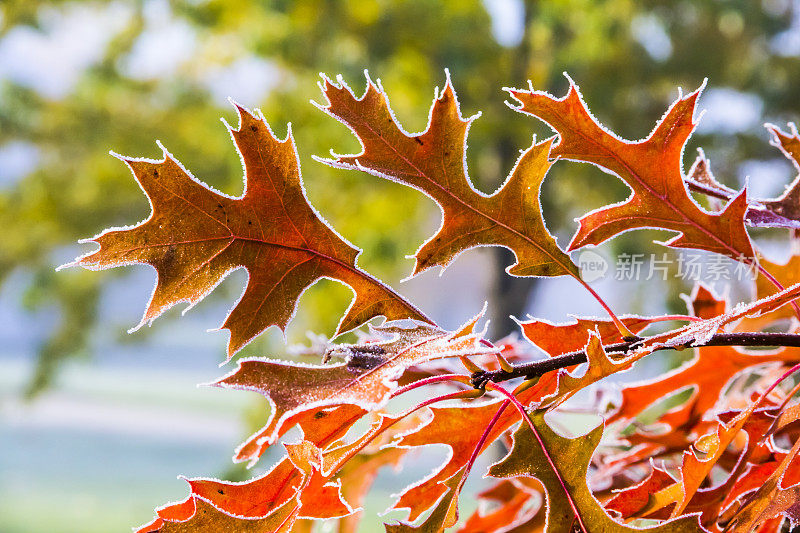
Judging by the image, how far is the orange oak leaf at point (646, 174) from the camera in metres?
0.23

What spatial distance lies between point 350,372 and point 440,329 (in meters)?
0.03

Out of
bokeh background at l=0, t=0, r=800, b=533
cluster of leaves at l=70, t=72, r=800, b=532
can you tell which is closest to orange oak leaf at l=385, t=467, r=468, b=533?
cluster of leaves at l=70, t=72, r=800, b=532

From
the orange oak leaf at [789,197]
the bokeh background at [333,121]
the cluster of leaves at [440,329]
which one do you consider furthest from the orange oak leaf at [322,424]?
the bokeh background at [333,121]

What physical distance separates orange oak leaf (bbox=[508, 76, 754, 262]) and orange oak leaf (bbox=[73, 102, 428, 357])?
2.7 inches

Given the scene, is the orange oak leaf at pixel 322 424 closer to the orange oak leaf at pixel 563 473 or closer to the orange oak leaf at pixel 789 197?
the orange oak leaf at pixel 563 473

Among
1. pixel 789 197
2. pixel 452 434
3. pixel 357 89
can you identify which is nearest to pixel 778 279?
pixel 789 197

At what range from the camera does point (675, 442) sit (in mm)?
294

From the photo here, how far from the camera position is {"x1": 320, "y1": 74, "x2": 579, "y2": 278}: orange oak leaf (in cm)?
22

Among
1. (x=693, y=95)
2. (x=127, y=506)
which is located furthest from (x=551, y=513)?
(x=127, y=506)

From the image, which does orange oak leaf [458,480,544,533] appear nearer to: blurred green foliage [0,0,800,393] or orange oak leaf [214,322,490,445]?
orange oak leaf [214,322,490,445]

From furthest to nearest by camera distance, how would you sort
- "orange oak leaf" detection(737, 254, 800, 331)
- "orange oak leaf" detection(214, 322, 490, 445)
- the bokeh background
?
1. the bokeh background
2. "orange oak leaf" detection(737, 254, 800, 331)
3. "orange oak leaf" detection(214, 322, 490, 445)

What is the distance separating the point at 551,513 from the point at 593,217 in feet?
0.30

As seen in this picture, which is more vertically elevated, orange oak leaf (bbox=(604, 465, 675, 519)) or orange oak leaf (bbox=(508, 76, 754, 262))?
orange oak leaf (bbox=(508, 76, 754, 262))

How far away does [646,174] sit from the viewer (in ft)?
0.78
